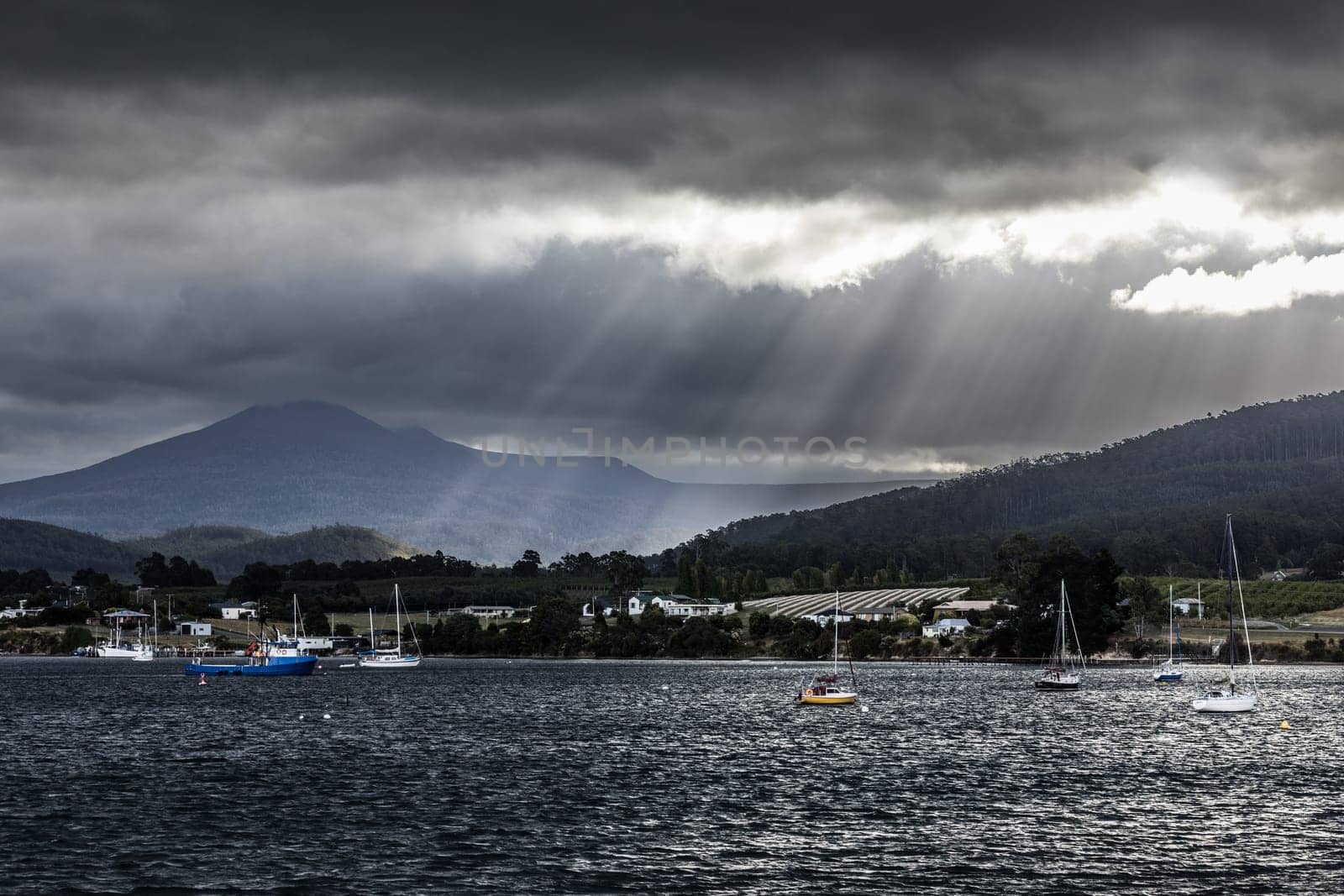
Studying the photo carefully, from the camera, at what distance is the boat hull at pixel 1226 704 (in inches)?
4948

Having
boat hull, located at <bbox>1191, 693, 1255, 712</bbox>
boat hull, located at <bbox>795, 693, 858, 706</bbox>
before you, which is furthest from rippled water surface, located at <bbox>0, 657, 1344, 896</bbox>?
boat hull, located at <bbox>795, 693, 858, 706</bbox>

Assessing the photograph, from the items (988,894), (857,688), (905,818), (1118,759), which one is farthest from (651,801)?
(857,688)

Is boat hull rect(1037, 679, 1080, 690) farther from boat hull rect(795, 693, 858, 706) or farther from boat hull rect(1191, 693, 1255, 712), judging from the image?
boat hull rect(795, 693, 858, 706)

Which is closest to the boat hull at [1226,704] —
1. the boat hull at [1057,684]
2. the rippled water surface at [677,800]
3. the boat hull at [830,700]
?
the rippled water surface at [677,800]

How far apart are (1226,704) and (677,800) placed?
74.6 meters

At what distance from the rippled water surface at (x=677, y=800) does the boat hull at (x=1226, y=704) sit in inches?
66.0

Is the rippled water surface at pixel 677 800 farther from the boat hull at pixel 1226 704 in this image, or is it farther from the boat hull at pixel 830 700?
the boat hull at pixel 830 700

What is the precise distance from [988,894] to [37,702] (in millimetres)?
125611

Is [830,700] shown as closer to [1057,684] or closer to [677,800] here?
[1057,684]

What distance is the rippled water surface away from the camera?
5050 cm

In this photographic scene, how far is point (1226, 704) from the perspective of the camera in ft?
413

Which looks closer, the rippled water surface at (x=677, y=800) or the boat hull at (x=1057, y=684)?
the rippled water surface at (x=677, y=800)

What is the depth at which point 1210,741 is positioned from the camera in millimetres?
99500

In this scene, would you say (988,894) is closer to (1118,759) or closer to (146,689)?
(1118,759)
